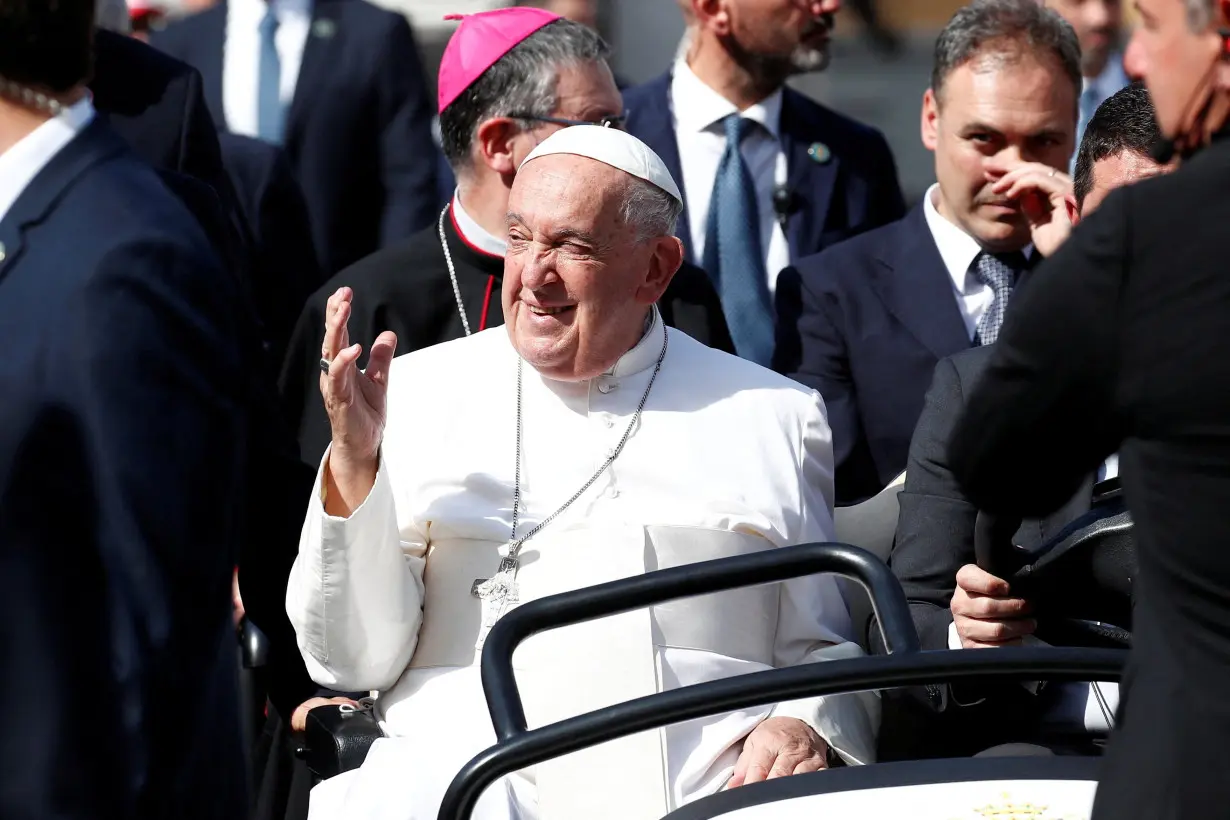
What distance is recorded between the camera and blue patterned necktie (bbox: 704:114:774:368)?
5355mm

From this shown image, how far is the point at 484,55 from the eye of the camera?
15.7 ft

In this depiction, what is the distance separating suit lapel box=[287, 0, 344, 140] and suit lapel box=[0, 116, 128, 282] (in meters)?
3.94

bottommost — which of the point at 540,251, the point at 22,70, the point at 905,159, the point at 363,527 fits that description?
the point at 905,159

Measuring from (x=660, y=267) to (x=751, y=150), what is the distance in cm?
181

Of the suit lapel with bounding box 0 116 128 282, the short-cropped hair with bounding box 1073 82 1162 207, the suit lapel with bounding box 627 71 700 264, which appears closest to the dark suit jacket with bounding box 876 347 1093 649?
the short-cropped hair with bounding box 1073 82 1162 207

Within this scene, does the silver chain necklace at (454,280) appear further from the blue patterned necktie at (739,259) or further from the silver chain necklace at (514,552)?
the blue patterned necktie at (739,259)

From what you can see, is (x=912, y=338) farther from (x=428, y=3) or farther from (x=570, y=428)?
(x=428, y=3)

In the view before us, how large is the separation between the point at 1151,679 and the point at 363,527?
6.13 ft

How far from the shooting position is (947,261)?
4918 millimetres

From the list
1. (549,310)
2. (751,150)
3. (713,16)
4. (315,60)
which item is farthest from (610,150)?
(315,60)

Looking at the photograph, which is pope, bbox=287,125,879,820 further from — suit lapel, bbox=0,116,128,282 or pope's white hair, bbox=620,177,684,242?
suit lapel, bbox=0,116,128,282

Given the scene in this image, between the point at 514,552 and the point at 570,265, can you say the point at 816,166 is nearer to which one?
the point at 570,265

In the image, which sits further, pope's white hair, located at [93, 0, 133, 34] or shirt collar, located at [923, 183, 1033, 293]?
pope's white hair, located at [93, 0, 133, 34]

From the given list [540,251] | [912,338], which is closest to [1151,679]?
[540,251]
